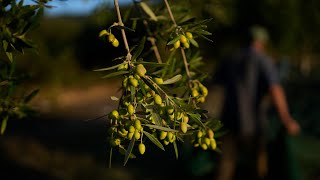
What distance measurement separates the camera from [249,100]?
527 centimetres

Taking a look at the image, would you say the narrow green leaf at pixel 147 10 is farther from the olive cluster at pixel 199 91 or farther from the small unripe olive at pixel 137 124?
the small unripe olive at pixel 137 124

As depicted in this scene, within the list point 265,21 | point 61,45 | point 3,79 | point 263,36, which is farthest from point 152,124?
point 61,45

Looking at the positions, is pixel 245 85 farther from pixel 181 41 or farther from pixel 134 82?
pixel 134 82

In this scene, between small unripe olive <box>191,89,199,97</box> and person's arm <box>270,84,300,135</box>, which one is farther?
person's arm <box>270,84,300,135</box>

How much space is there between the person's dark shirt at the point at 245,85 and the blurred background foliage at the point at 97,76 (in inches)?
19.6

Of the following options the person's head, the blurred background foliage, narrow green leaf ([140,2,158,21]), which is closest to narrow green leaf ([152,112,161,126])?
narrow green leaf ([140,2,158,21])

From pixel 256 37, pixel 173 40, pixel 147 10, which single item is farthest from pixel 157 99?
pixel 256 37

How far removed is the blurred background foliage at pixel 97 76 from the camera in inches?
251

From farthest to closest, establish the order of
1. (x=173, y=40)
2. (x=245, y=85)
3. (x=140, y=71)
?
(x=245, y=85) < (x=173, y=40) < (x=140, y=71)

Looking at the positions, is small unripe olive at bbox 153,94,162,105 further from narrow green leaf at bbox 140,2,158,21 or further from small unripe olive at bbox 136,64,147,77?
narrow green leaf at bbox 140,2,158,21

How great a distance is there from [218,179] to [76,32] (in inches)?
742

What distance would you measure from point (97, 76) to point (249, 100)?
43.6 ft

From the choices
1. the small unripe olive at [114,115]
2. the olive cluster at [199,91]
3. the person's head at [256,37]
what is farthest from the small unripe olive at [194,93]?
the person's head at [256,37]

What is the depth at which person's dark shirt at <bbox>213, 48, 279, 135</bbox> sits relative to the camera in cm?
517
